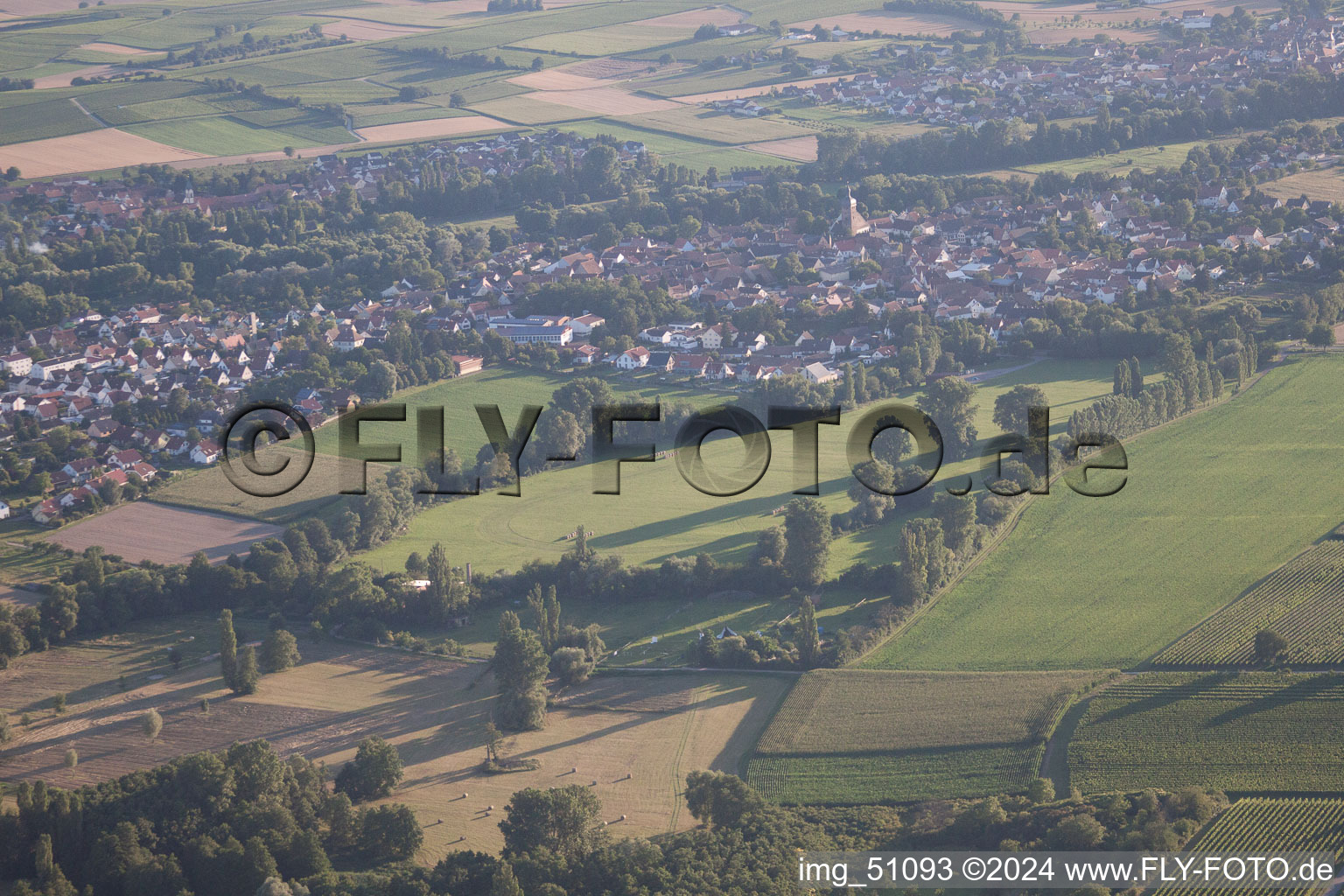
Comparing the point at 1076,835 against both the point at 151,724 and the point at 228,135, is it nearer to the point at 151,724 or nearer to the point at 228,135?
the point at 151,724

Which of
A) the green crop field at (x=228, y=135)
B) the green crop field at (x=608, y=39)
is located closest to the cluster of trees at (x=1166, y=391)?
the green crop field at (x=228, y=135)

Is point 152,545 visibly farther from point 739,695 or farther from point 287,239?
point 287,239

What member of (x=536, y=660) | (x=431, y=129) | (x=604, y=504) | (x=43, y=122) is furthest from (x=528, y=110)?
(x=536, y=660)

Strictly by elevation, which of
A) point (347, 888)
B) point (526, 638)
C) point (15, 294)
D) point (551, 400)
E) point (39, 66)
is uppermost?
point (39, 66)

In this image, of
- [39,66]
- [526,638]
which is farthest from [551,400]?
[39,66]

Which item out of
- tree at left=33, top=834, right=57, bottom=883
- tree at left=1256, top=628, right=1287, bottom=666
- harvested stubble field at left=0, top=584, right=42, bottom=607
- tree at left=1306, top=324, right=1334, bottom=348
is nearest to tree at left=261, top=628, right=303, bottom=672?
harvested stubble field at left=0, top=584, right=42, bottom=607

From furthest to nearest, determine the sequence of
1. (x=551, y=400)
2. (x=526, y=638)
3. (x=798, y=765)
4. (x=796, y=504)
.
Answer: (x=551, y=400) < (x=796, y=504) < (x=526, y=638) < (x=798, y=765)

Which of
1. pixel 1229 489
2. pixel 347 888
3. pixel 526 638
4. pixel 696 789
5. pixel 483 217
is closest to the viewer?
pixel 347 888
